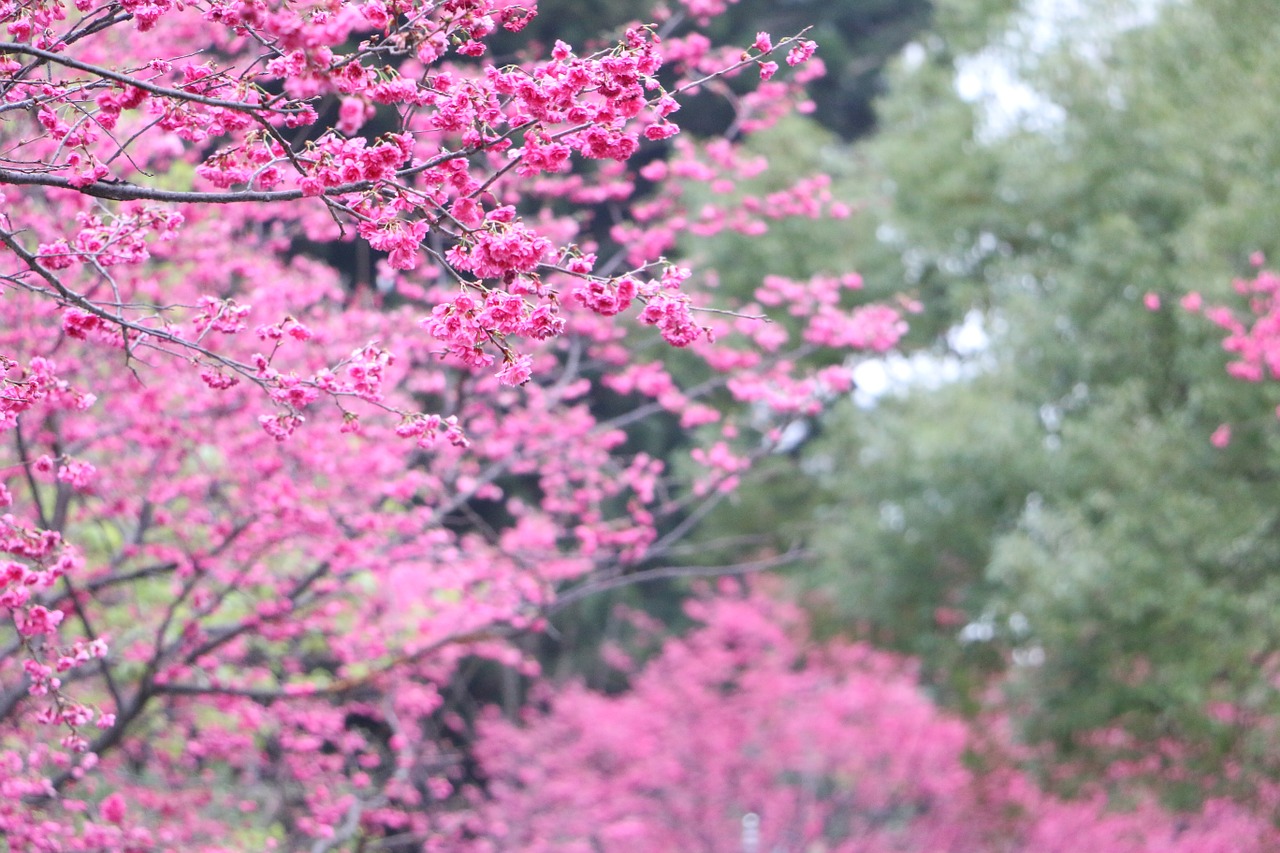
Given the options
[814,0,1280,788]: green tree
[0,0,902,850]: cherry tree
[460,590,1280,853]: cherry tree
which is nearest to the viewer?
[0,0,902,850]: cherry tree

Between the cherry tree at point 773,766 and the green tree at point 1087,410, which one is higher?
the green tree at point 1087,410

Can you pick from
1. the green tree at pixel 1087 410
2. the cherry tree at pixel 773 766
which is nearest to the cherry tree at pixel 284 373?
the green tree at pixel 1087 410

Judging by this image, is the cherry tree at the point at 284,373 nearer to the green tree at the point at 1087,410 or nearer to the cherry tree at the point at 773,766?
the green tree at the point at 1087,410

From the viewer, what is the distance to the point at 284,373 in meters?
5.26

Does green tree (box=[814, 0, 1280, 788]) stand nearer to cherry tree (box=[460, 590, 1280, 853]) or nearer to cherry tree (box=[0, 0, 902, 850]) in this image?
cherry tree (box=[460, 590, 1280, 853])

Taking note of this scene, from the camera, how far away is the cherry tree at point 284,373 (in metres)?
2.54

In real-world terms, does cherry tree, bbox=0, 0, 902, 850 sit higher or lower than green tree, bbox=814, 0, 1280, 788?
higher

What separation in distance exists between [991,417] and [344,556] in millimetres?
7241

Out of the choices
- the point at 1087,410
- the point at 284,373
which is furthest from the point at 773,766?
the point at 284,373

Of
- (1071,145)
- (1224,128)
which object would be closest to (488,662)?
(1071,145)

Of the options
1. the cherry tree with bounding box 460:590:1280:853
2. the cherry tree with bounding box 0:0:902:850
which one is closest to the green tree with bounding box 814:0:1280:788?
the cherry tree with bounding box 460:590:1280:853

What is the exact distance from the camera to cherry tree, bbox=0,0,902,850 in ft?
8.34

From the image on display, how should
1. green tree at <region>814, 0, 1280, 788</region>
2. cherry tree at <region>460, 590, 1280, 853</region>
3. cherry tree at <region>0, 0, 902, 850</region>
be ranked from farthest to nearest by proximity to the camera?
cherry tree at <region>460, 590, 1280, 853</region>
green tree at <region>814, 0, 1280, 788</region>
cherry tree at <region>0, 0, 902, 850</region>

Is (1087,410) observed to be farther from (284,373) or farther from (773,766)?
(284,373)
